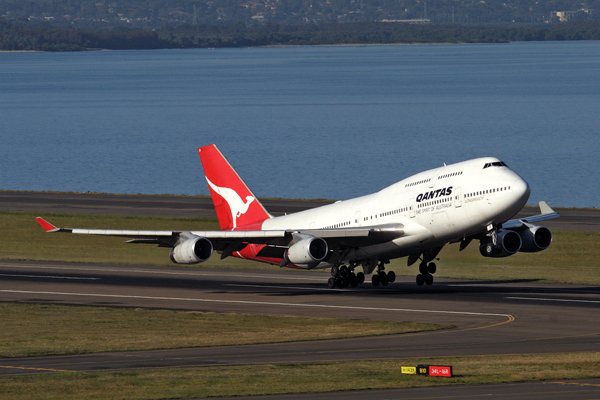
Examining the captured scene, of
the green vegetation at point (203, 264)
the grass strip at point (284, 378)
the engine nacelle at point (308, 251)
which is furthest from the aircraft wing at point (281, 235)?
the grass strip at point (284, 378)

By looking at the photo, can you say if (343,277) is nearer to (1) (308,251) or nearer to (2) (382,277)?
(2) (382,277)

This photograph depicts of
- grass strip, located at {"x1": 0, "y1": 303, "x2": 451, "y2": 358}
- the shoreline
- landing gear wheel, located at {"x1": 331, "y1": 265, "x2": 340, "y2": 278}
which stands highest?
grass strip, located at {"x1": 0, "y1": 303, "x2": 451, "y2": 358}

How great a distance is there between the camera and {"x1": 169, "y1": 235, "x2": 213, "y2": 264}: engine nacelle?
5397 centimetres

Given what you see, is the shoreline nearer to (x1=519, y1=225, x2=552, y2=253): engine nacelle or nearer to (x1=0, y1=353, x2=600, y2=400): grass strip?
(x1=519, y1=225, x2=552, y2=253): engine nacelle

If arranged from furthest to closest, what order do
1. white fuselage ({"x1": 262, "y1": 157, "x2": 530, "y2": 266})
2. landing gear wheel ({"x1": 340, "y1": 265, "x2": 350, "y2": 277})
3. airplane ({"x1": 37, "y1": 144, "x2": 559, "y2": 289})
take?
landing gear wheel ({"x1": 340, "y1": 265, "x2": 350, "y2": 277}) → airplane ({"x1": 37, "y1": 144, "x2": 559, "y2": 289}) → white fuselage ({"x1": 262, "y1": 157, "x2": 530, "y2": 266})

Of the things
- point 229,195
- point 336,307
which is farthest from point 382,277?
point 229,195

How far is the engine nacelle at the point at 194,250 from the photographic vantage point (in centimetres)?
5397

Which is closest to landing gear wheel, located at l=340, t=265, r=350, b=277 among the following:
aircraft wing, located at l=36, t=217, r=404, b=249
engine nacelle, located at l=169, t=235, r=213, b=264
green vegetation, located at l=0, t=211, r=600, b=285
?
aircraft wing, located at l=36, t=217, r=404, b=249

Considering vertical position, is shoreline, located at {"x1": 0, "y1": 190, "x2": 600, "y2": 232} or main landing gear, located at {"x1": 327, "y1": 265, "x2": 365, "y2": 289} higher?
main landing gear, located at {"x1": 327, "y1": 265, "x2": 365, "y2": 289}

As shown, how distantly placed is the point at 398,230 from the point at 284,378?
24.7 meters

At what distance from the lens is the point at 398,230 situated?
178 feet

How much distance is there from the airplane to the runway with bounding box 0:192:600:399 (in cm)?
267

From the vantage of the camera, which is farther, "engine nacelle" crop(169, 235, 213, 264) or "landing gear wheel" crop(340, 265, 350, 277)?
"landing gear wheel" crop(340, 265, 350, 277)

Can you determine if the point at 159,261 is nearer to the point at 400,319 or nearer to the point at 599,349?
the point at 400,319
